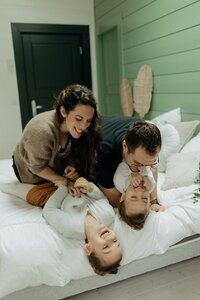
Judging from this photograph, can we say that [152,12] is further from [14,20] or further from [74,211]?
[74,211]

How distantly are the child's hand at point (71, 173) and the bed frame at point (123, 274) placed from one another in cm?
58

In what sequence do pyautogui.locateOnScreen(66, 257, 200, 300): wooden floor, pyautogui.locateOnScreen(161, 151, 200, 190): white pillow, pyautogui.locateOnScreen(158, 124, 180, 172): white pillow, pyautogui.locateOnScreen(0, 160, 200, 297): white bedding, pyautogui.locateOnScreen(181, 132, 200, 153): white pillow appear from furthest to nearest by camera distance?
pyautogui.locateOnScreen(158, 124, 180, 172): white pillow → pyautogui.locateOnScreen(181, 132, 200, 153): white pillow → pyautogui.locateOnScreen(161, 151, 200, 190): white pillow → pyautogui.locateOnScreen(66, 257, 200, 300): wooden floor → pyautogui.locateOnScreen(0, 160, 200, 297): white bedding

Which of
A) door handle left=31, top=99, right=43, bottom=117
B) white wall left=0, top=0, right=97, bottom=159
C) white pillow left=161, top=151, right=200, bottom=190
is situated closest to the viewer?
white pillow left=161, top=151, right=200, bottom=190

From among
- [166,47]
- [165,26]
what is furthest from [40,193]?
[165,26]

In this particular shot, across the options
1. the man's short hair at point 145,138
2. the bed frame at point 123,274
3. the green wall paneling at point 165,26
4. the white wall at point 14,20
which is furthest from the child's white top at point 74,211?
the white wall at point 14,20

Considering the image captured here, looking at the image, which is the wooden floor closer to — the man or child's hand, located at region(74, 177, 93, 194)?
the man

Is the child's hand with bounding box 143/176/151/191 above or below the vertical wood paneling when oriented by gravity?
below

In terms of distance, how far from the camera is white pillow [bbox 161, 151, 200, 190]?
181 cm

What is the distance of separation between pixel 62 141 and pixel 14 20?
2750 mm

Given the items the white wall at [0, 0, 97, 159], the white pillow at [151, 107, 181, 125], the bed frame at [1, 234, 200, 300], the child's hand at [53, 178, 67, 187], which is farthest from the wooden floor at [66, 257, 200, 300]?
the white wall at [0, 0, 97, 159]

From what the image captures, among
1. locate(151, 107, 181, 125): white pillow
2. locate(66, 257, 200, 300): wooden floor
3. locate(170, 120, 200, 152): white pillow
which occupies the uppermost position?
locate(151, 107, 181, 125): white pillow

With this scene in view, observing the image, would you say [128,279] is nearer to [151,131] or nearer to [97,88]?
[151,131]

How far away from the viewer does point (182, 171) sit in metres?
1.86

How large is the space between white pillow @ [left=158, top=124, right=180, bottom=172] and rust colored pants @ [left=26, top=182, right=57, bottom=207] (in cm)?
94
